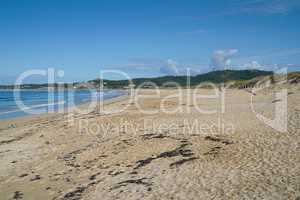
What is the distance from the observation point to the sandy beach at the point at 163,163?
8.47 m

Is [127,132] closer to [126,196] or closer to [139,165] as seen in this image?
[139,165]

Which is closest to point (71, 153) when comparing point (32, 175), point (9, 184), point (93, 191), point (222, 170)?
point (32, 175)

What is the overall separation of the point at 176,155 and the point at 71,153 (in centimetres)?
508

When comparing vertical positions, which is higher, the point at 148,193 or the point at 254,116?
the point at 254,116

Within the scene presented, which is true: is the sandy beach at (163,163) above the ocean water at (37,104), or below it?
above

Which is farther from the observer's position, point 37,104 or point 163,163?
point 37,104

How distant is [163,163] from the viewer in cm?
1105

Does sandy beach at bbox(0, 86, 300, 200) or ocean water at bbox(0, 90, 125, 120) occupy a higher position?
sandy beach at bbox(0, 86, 300, 200)

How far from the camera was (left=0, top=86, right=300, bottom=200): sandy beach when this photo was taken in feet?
27.8

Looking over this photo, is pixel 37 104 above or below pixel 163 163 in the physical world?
below

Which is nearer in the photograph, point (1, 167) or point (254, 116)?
point (1, 167)

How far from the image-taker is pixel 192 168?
10117 mm

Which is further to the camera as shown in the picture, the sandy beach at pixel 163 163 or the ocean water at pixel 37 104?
the ocean water at pixel 37 104

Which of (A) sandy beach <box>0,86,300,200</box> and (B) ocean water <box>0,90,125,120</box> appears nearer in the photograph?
(A) sandy beach <box>0,86,300,200</box>
